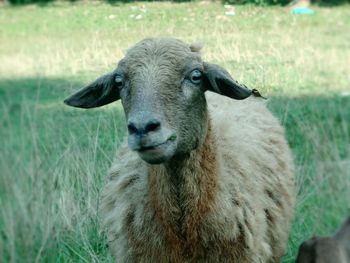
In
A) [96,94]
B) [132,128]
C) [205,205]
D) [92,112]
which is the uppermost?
[132,128]

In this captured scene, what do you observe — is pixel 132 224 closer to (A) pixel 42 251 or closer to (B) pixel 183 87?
(A) pixel 42 251

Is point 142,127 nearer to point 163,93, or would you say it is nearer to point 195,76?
point 163,93

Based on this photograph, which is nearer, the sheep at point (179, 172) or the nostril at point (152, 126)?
the nostril at point (152, 126)

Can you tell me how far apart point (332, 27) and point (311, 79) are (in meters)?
1.67

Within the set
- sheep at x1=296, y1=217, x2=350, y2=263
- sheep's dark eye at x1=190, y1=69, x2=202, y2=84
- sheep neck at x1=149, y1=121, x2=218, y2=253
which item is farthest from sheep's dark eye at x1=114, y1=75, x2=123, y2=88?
sheep at x1=296, y1=217, x2=350, y2=263

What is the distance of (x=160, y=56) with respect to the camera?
3662 mm

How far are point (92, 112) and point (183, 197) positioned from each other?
246cm

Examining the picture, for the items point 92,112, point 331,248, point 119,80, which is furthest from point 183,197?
point 92,112

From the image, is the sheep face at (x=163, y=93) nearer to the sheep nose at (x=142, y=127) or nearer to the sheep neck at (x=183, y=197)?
the sheep nose at (x=142, y=127)

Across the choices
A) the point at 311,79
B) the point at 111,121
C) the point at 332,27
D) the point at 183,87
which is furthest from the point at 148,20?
the point at 332,27

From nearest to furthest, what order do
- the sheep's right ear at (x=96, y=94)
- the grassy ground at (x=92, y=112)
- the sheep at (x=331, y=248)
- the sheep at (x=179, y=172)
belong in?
1. the sheep at (x=331, y=248)
2. the sheep at (x=179, y=172)
3. the sheep's right ear at (x=96, y=94)
4. the grassy ground at (x=92, y=112)

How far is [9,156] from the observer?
4285mm

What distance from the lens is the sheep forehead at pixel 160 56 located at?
3.62m

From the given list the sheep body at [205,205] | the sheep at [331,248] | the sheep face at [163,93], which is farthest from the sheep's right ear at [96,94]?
the sheep at [331,248]
